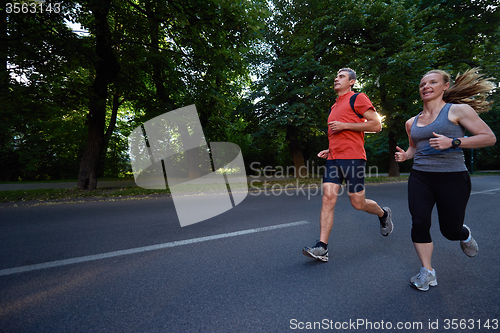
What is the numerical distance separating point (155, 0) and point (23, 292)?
25.2ft

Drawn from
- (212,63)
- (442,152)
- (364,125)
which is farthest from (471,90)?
(212,63)

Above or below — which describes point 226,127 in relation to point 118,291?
above

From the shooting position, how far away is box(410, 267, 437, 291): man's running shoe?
219 cm

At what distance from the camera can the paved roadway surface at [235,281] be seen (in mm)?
1774

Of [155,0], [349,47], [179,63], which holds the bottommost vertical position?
[179,63]

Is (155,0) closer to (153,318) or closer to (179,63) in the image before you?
(179,63)

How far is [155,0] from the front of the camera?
7.20m

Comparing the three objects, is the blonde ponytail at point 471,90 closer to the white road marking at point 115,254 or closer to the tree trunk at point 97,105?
the white road marking at point 115,254

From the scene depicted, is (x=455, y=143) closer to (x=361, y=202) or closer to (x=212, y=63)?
(x=361, y=202)

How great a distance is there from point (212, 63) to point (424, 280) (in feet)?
27.7

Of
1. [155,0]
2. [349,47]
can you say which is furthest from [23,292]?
[349,47]

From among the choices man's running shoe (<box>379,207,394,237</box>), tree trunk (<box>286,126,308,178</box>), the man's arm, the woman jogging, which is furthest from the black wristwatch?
tree trunk (<box>286,126,308,178</box>)

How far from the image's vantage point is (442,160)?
7.16 feet

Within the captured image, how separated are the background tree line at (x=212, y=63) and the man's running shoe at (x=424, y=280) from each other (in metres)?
7.08
